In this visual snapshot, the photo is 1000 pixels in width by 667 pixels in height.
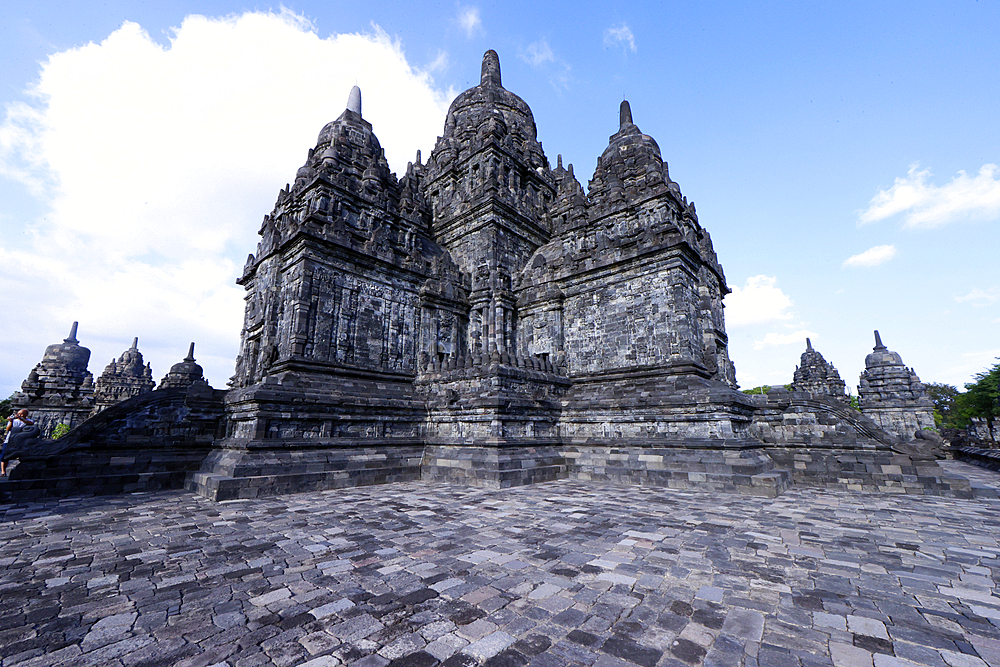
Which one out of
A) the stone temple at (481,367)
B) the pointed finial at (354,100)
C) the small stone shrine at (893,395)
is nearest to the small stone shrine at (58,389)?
the stone temple at (481,367)

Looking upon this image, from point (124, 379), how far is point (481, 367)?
3868 cm

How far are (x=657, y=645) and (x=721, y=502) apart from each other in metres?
7.13

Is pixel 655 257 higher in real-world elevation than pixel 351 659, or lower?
higher

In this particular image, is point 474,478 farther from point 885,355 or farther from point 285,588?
point 885,355

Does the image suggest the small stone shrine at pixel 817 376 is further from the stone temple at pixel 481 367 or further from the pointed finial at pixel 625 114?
the pointed finial at pixel 625 114

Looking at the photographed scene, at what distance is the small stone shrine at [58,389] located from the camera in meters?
25.0

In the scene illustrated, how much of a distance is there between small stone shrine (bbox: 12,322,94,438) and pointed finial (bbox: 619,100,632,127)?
37.7m

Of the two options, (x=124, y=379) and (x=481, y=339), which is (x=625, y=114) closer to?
(x=481, y=339)

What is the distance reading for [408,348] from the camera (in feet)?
55.1

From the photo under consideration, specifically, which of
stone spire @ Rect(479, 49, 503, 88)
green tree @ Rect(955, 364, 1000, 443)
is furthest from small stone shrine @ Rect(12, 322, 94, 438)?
green tree @ Rect(955, 364, 1000, 443)

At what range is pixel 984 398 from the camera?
36.4 metres

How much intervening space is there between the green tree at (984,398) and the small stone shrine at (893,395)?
11463mm

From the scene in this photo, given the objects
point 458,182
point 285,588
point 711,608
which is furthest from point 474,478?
point 458,182

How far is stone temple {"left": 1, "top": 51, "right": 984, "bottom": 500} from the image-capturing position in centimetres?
1130
